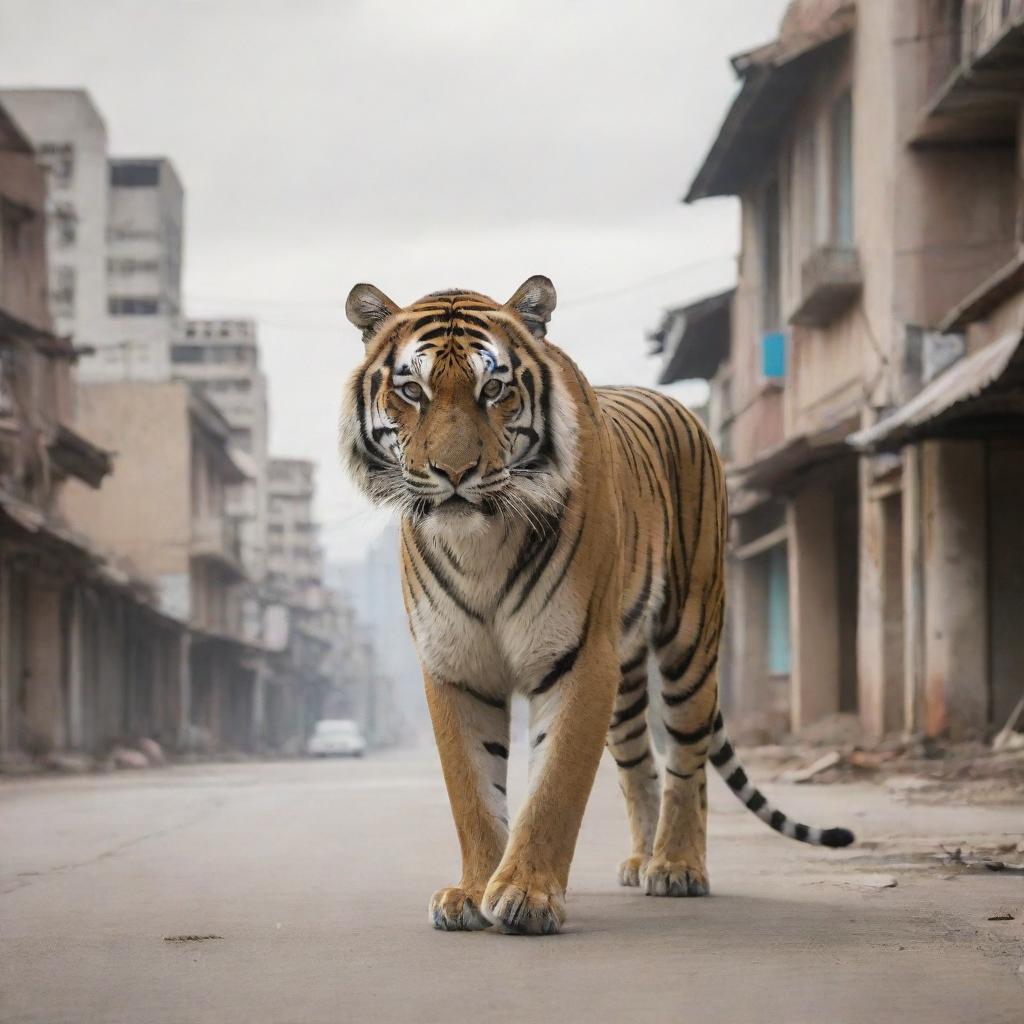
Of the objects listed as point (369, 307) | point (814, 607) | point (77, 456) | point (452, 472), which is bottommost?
point (814, 607)

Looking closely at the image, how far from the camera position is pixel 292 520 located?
326ft

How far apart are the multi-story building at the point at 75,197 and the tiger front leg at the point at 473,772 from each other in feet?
189

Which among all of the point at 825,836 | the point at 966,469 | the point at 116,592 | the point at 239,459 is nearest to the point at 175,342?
the point at 239,459

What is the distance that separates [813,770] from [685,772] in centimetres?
1028

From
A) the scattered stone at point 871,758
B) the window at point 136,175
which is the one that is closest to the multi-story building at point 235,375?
the window at point 136,175

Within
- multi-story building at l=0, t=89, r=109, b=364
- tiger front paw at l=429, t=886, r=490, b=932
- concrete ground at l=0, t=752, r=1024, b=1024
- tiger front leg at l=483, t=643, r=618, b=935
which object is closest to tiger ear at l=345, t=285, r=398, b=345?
tiger front leg at l=483, t=643, r=618, b=935

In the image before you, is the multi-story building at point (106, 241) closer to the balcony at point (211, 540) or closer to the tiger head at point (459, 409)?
the balcony at point (211, 540)

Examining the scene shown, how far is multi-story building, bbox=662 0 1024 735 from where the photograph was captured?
1820 centimetres

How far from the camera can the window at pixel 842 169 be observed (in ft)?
75.9

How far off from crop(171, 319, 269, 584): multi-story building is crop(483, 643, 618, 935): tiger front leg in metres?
74.2

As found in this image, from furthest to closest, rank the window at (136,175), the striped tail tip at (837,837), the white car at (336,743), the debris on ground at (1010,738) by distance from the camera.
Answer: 1. the window at (136,175)
2. the white car at (336,743)
3. the debris on ground at (1010,738)
4. the striped tail tip at (837,837)

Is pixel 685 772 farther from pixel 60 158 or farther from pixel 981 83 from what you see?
pixel 60 158

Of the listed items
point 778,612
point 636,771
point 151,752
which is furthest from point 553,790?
point 151,752

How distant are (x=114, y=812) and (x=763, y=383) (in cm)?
1577
